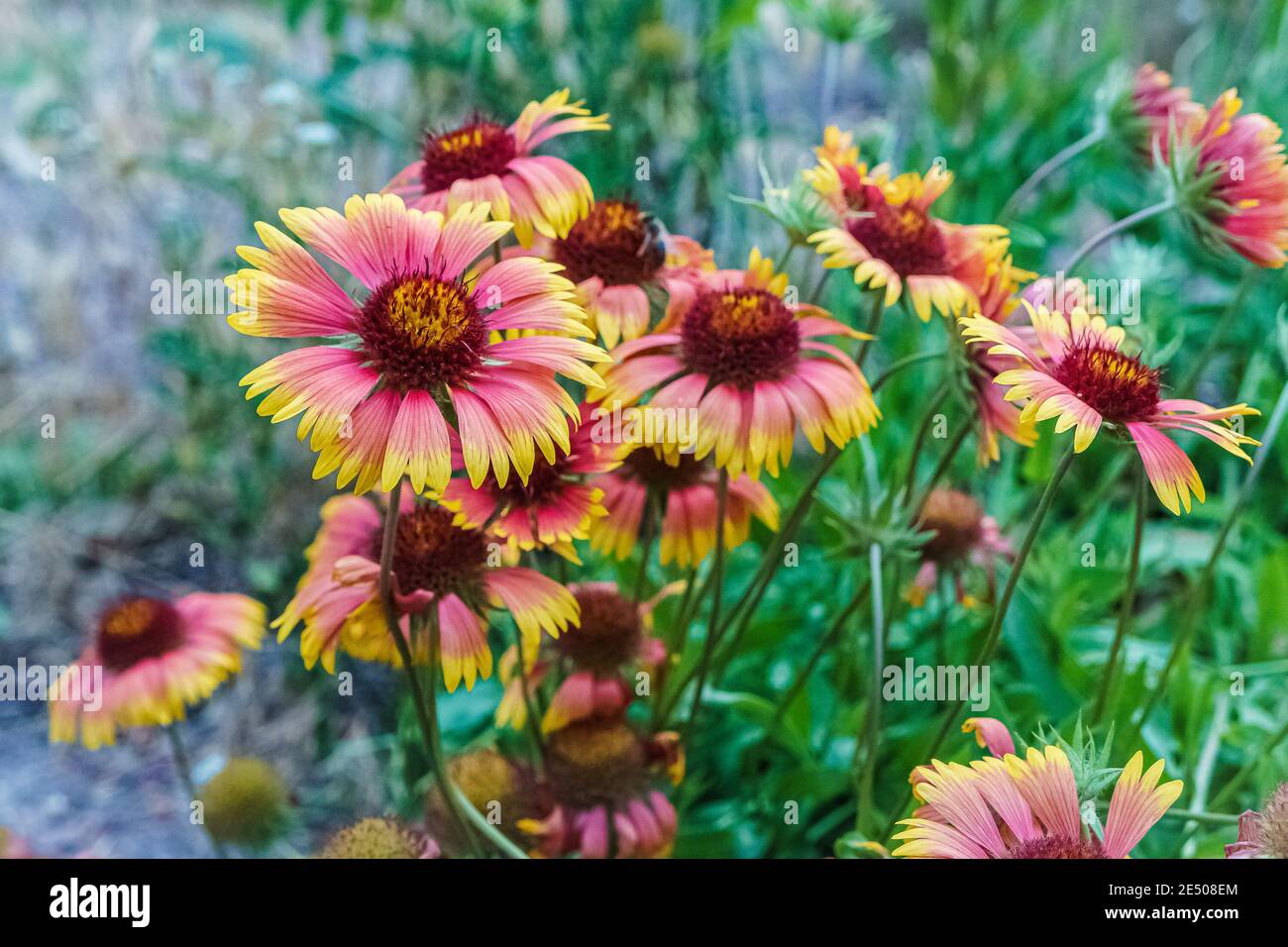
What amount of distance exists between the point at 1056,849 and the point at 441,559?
0.44 metres

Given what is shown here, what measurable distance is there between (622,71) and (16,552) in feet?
4.15

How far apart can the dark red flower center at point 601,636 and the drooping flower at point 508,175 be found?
32 cm

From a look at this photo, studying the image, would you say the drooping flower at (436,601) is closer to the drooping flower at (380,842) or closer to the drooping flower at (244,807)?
the drooping flower at (380,842)

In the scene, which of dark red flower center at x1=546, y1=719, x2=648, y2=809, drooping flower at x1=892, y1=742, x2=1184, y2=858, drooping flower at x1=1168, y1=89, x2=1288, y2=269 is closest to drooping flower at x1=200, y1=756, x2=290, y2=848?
dark red flower center at x1=546, y1=719, x2=648, y2=809

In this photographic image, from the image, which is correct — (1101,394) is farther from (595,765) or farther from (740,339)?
(595,765)

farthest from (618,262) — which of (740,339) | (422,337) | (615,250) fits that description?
(422,337)

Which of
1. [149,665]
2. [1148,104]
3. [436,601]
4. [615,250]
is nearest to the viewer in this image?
[436,601]

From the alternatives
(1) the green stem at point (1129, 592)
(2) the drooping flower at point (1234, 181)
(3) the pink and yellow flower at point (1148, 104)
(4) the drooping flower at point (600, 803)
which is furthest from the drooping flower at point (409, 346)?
(3) the pink and yellow flower at point (1148, 104)

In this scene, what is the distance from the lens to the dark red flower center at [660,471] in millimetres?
885

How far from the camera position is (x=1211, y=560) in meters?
0.92

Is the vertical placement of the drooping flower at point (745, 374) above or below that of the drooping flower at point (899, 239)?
below

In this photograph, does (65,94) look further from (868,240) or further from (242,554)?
(868,240)

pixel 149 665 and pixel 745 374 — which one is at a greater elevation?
pixel 745 374

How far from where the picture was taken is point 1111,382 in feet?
2.30
